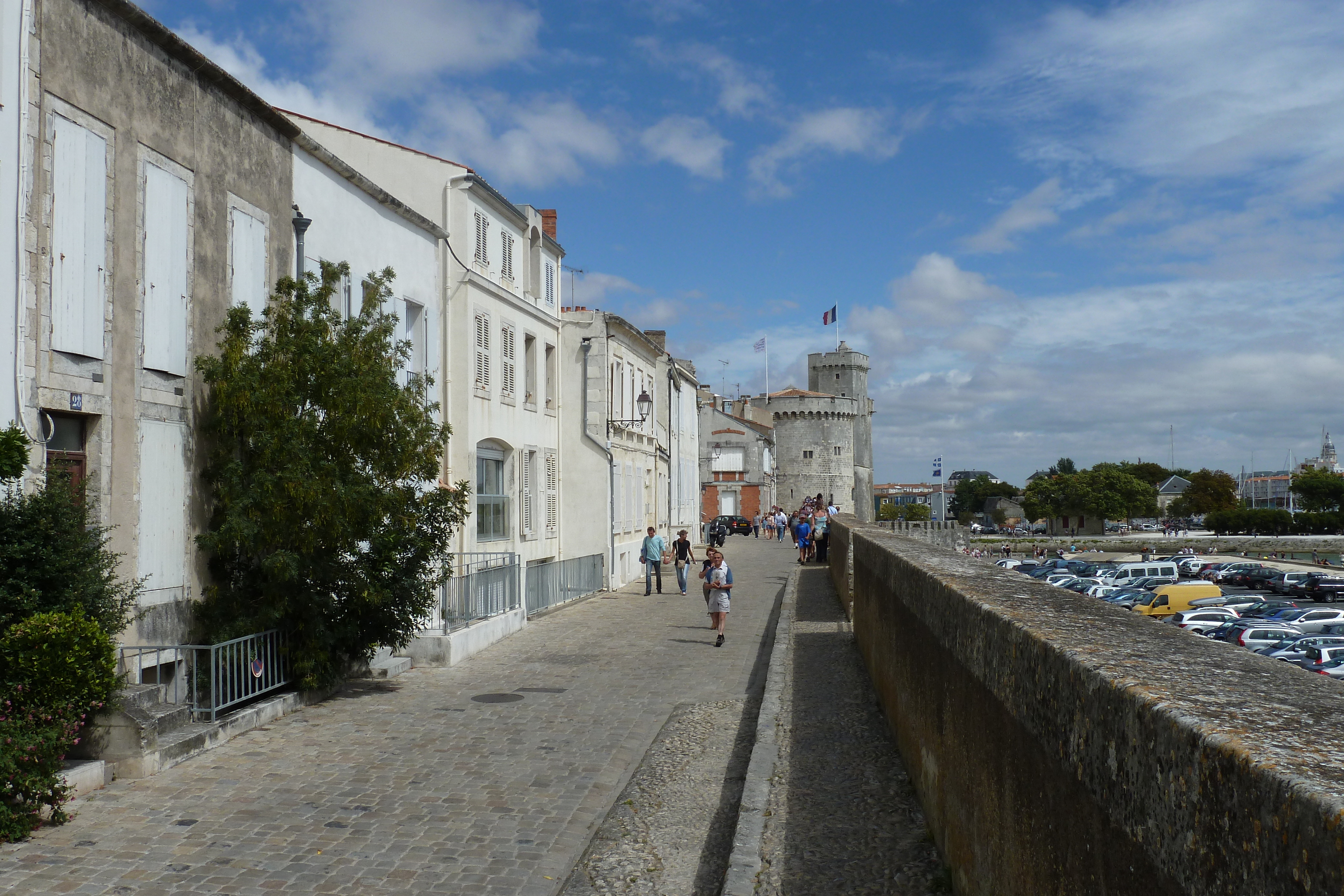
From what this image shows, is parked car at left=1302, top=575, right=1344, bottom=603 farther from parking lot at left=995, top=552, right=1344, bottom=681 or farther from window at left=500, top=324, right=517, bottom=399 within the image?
window at left=500, top=324, right=517, bottom=399

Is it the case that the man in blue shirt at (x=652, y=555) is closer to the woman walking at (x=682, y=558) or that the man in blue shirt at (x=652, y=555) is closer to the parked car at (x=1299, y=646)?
the woman walking at (x=682, y=558)

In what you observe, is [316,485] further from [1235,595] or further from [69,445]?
[1235,595]

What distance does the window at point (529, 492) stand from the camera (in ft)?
73.8

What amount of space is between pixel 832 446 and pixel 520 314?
218 feet

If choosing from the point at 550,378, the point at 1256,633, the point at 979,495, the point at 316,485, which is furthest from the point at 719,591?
the point at 979,495

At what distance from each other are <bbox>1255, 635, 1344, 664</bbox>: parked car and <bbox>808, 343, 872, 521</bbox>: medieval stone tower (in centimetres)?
6465

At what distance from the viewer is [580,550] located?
2648 centimetres

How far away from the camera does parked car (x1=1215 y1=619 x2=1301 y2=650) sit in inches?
1186

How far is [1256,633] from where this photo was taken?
30859mm

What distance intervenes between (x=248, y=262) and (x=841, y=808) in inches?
351

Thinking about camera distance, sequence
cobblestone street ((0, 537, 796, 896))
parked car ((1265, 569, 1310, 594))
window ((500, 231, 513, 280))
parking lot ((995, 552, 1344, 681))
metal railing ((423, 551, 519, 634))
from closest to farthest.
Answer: cobblestone street ((0, 537, 796, 896)) < metal railing ((423, 551, 519, 634)) < window ((500, 231, 513, 280)) < parking lot ((995, 552, 1344, 681)) < parked car ((1265, 569, 1310, 594))

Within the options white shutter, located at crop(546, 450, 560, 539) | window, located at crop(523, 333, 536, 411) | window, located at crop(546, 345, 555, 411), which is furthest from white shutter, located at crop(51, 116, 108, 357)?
window, located at crop(546, 345, 555, 411)

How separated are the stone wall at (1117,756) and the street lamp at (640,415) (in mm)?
20831

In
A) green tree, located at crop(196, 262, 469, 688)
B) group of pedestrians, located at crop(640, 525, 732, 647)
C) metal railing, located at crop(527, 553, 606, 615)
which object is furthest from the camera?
metal railing, located at crop(527, 553, 606, 615)
